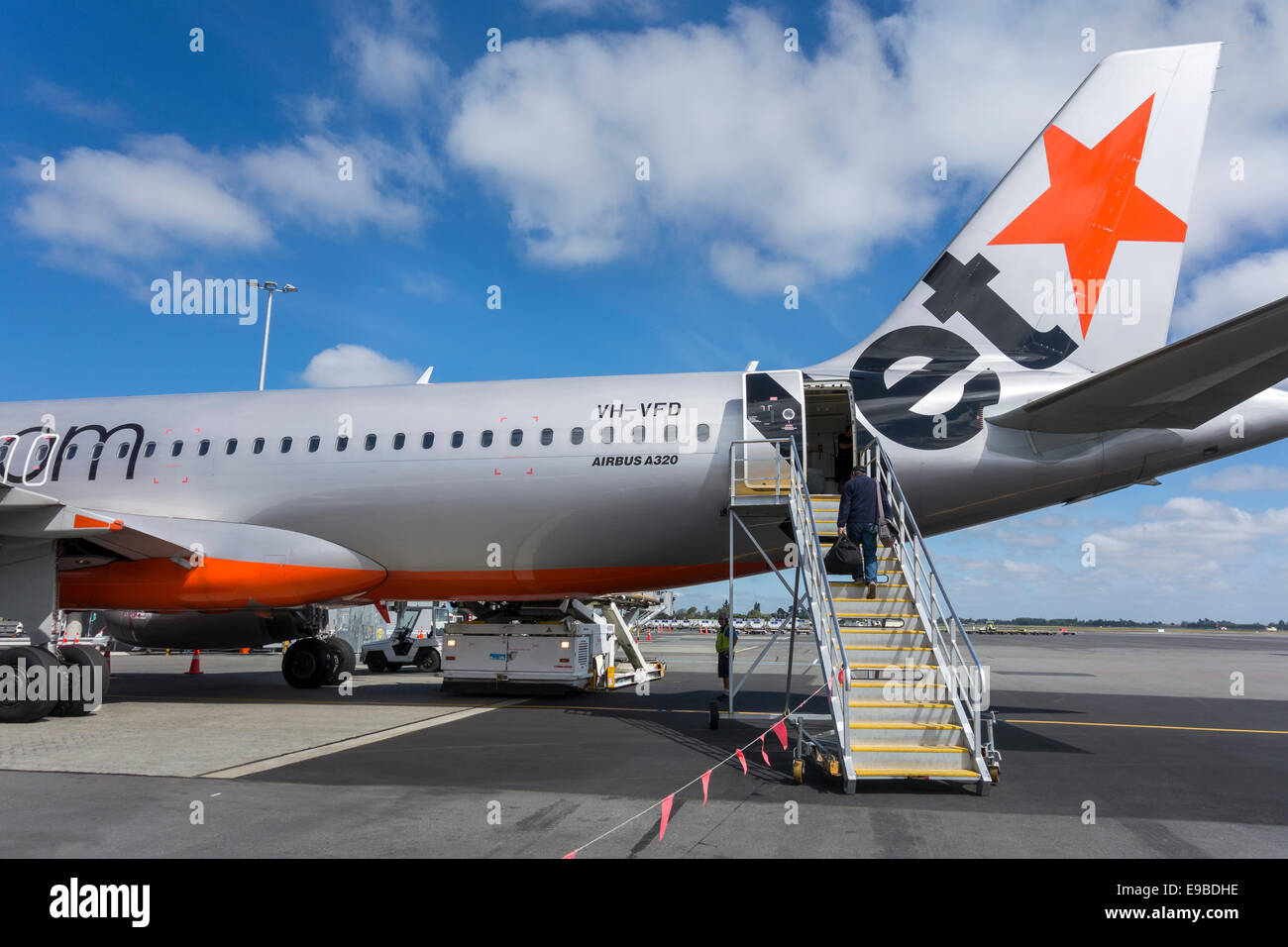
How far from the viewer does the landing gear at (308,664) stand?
59.3 feet

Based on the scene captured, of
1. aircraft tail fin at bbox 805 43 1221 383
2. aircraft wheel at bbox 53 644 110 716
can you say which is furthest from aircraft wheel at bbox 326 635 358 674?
aircraft tail fin at bbox 805 43 1221 383

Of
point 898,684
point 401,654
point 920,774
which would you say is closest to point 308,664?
point 401,654

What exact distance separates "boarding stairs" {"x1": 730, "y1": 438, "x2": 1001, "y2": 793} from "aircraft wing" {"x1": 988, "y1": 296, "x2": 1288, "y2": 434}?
2303mm

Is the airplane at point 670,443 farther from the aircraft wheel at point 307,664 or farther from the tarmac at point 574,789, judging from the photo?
the aircraft wheel at point 307,664

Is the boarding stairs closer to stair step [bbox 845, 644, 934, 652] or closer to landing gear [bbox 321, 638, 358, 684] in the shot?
stair step [bbox 845, 644, 934, 652]

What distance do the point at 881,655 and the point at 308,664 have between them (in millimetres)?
13069

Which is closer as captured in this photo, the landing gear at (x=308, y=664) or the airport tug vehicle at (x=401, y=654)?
the landing gear at (x=308, y=664)

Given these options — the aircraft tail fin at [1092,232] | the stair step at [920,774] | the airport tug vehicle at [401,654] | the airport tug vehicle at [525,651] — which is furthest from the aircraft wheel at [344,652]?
the stair step at [920,774]

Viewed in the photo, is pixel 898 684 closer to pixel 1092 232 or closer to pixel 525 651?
pixel 1092 232

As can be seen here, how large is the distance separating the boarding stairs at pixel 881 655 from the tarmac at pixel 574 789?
1.04ft

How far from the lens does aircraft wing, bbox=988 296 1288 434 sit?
856 centimetres

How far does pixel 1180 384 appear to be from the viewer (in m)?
9.84
